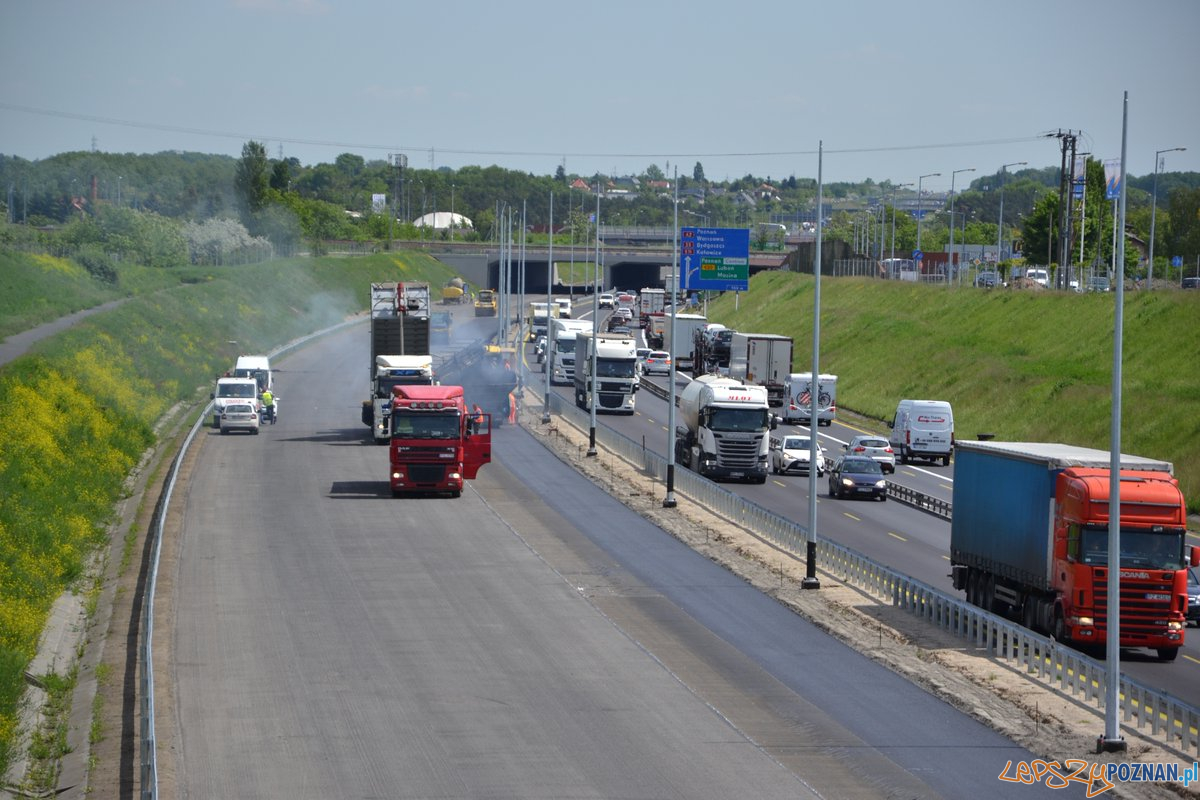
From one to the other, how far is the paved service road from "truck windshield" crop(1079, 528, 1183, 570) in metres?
4.50

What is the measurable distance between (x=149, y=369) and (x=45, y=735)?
53.7 meters

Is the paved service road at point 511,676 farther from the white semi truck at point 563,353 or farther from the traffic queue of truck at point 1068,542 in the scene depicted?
the white semi truck at point 563,353

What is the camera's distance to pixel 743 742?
2119cm

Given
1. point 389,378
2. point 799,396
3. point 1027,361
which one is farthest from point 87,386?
point 1027,361

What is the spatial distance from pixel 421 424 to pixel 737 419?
13.2m

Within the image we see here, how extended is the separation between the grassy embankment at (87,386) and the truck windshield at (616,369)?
70.6 ft

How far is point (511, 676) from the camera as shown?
24969 mm

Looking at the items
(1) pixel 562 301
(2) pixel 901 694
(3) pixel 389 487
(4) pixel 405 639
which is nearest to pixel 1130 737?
(2) pixel 901 694

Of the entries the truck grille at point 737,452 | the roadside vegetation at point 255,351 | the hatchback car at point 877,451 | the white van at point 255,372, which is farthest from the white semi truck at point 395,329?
the hatchback car at point 877,451

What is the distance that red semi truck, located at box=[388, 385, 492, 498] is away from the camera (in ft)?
149

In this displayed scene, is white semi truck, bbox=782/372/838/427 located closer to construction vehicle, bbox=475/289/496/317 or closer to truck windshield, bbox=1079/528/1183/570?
truck windshield, bbox=1079/528/1183/570

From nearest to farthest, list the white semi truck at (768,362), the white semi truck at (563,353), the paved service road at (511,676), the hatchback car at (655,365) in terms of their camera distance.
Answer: the paved service road at (511,676) < the white semi truck at (768,362) < the white semi truck at (563,353) < the hatchback car at (655,365)

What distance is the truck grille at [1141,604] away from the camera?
26031 mm

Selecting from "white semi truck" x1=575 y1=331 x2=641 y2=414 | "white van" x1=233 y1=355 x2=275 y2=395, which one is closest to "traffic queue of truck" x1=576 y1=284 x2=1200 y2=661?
"white semi truck" x1=575 y1=331 x2=641 y2=414
